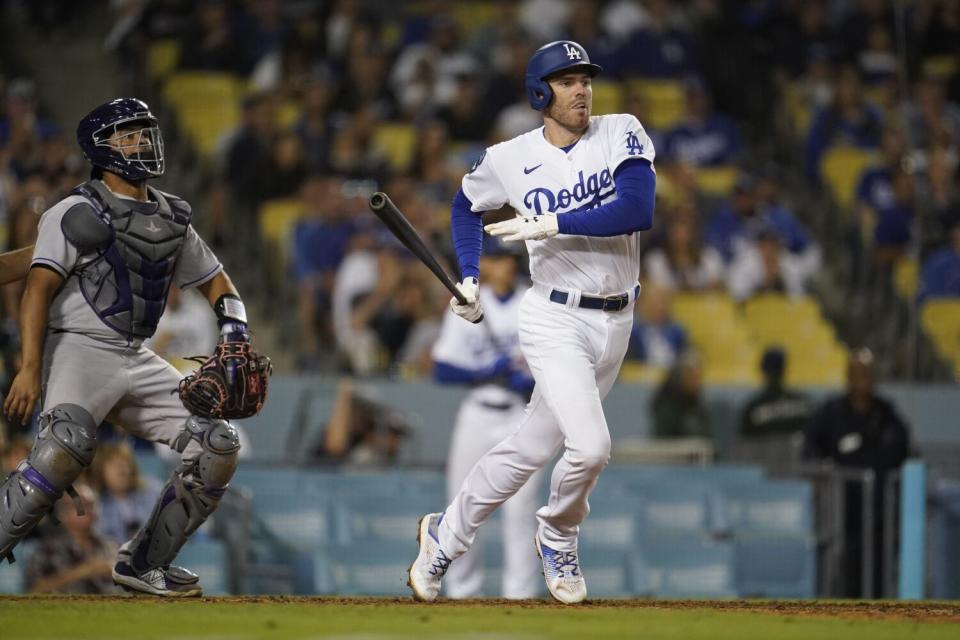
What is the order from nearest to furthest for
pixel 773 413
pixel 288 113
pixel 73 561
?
pixel 73 561, pixel 773 413, pixel 288 113

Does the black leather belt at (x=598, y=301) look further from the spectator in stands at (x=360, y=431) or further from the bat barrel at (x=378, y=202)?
the spectator in stands at (x=360, y=431)

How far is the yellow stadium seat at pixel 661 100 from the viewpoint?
14.7 m

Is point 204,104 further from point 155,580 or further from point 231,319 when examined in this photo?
point 155,580

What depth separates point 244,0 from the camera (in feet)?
46.3

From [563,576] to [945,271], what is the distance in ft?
24.3

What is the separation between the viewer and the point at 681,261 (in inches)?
504

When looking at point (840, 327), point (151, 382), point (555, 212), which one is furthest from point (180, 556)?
point (840, 327)

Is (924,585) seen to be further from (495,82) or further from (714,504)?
(495,82)

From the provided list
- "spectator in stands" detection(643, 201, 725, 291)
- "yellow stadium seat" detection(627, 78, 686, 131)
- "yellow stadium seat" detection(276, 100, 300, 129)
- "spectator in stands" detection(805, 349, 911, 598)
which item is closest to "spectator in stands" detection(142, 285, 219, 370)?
"yellow stadium seat" detection(276, 100, 300, 129)

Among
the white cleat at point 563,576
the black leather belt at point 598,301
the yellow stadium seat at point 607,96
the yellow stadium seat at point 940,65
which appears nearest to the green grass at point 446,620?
the white cleat at point 563,576

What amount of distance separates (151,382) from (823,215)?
9.25 meters

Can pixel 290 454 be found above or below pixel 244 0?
below

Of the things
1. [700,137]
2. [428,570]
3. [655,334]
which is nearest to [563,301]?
[428,570]

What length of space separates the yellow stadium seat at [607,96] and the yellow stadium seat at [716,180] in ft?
3.08
